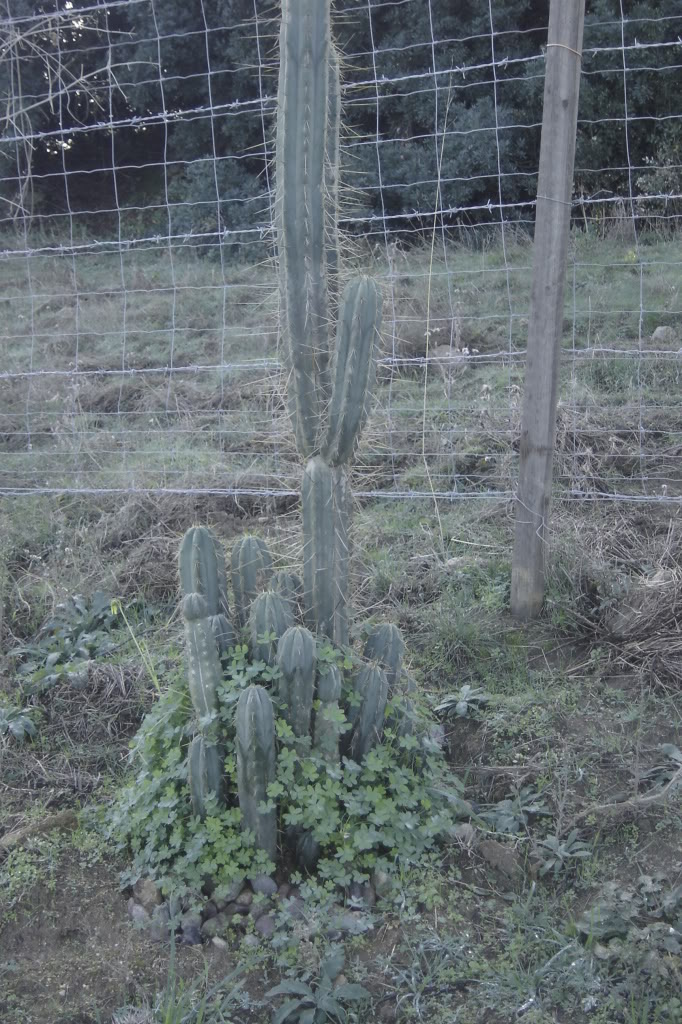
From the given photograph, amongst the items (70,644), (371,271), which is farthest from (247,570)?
(371,271)

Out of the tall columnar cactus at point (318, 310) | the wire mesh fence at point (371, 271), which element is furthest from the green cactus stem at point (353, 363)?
the wire mesh fence at point (371, 271)

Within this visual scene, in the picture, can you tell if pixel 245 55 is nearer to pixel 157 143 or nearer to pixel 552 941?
pixel 157 143

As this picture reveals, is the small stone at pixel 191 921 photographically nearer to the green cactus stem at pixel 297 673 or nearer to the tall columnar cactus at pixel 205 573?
the green cactus stem at pixel 297 673

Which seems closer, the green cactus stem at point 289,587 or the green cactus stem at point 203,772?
the green cactus stem at point 203,772

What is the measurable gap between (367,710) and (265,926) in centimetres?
68

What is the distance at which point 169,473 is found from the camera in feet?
17.9

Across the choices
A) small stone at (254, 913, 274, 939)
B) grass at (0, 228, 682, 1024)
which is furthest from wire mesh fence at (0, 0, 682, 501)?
small stone at (254, 913, 274, 939)

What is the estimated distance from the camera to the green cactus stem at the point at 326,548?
305 cm

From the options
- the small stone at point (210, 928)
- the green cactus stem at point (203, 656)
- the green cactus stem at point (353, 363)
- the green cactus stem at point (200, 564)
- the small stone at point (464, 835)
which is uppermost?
the green cactus stem at point (353, 363)

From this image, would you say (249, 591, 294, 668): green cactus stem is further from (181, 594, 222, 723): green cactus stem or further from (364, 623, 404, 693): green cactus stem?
(364, 623, 404, 693): green cactus stem

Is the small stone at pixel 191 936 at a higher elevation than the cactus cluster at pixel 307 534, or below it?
below

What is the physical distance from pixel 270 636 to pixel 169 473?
267cm

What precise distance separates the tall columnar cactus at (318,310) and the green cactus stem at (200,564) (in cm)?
29

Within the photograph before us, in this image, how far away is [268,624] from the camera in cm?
299
